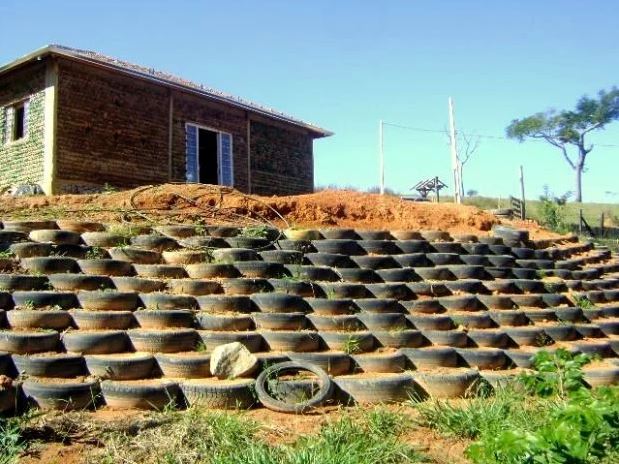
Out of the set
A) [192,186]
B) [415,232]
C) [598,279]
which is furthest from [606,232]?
[192,186]

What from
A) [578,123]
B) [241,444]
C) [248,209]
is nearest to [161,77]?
[248,209]

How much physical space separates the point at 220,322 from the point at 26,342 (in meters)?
1.41

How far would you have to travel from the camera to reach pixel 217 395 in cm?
371

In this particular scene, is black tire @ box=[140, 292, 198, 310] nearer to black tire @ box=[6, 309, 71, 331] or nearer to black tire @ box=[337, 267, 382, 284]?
black tire @ box=[6, 309, 71, 331]

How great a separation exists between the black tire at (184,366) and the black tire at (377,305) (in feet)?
5.17

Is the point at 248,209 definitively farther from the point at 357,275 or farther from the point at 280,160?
the point at 280,160

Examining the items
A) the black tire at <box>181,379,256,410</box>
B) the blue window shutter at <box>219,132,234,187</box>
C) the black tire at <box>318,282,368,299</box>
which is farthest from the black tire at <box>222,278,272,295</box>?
the blue window shutter at <box>219,132,234,187</box>

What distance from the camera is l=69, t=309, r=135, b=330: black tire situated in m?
4.16

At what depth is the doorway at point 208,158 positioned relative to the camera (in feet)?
45.4

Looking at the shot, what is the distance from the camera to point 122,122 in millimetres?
11703

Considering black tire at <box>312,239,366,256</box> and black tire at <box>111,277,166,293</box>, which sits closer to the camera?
black tire at <box>111,277,166,293</box>

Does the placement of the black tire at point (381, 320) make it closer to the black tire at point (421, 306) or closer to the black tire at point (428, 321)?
the black tire at point (428, 321)

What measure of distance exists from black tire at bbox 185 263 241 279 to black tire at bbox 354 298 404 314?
1.24 meters

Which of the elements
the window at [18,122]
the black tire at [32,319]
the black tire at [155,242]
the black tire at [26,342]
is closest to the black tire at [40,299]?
the black tire at [32,319]
